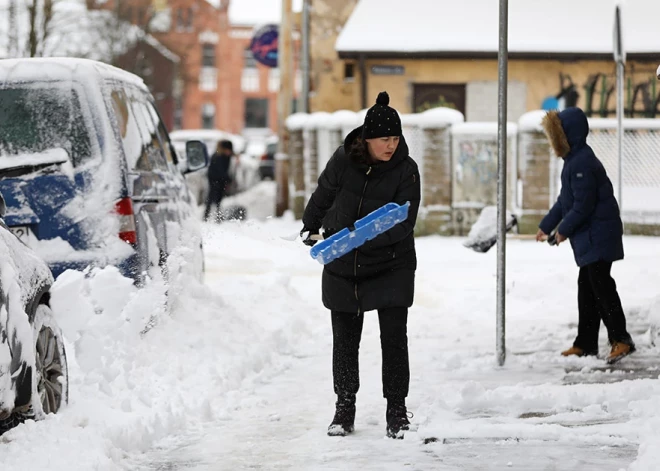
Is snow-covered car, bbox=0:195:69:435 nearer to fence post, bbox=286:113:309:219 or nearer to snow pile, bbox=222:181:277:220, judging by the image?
fence post, bbox=286:113:309:219

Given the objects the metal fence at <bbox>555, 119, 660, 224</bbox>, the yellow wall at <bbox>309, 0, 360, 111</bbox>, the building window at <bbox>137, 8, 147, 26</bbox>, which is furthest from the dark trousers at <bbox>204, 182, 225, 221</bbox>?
the building window at <bbox>137, 8, 147, 26</bbox>

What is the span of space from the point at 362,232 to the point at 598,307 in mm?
3001

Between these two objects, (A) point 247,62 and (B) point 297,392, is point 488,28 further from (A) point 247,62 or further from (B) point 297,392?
(A) point 247,62

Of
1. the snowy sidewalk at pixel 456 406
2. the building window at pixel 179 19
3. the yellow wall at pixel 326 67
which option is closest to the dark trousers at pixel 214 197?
the yellow wall at pixel 326 67

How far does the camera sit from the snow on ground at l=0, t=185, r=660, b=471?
19.2 feet

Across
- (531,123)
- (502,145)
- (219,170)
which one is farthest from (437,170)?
(502,145)

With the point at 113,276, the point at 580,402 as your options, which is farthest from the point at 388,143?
the point at 113,276

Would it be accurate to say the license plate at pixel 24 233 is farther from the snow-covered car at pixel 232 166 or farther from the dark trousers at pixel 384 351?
the snow-covered car at pixel 232 166

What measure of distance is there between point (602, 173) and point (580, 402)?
207cm

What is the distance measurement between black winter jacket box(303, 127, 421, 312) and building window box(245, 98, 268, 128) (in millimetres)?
83920

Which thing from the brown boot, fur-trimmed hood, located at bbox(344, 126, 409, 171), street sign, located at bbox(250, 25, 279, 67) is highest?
street sign, located at bbox(250, 25, 279, 67)

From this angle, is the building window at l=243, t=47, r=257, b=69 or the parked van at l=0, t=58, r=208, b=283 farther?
the building window at l=243, t=47, r=257, b=69

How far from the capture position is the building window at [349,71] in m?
26.1

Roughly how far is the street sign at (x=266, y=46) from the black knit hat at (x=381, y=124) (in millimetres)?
23730
